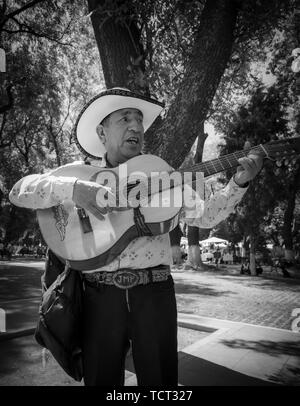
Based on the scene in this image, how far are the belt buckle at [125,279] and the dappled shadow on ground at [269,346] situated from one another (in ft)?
11.3

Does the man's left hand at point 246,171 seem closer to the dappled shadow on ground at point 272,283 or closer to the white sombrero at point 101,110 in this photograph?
the white sombrero at point 101,110

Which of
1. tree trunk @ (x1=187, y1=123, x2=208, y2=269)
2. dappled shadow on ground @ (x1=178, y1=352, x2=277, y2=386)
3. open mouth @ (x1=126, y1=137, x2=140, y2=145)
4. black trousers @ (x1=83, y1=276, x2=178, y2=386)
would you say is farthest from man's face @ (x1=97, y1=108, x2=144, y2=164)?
Answer: tree trunk @ (x1=187, y1=123, x2=208, y2=269)

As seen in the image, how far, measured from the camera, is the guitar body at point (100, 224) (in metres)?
1.91

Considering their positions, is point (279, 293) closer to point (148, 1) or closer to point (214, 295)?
point (214, 295)

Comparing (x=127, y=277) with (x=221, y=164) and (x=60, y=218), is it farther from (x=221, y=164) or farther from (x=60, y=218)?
(x=221, y=164)

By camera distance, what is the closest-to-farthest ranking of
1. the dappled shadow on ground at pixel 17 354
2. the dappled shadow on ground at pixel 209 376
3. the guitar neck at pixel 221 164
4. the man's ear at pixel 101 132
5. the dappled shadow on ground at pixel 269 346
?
the guitar neck at pixel 221 164 < the man's ear at pixel 101 132 < the dappled shadow on ground at pixel 209 376 < the dappled shadow on ground at pixel 17 354 < the dappled shadow on ground at pixel 269 346

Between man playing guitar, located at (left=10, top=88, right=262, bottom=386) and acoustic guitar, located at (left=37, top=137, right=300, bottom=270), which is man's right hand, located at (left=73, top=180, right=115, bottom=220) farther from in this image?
acoustic guitar, located at (left=37, top=137, right=300, bottom=270)

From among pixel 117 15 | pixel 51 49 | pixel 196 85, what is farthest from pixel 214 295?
pixel 51 49

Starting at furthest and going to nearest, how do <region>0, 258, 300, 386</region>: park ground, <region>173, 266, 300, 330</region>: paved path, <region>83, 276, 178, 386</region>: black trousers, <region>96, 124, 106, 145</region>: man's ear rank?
1. <region>173, 266, 300, 330</region>: paved path
2. <region>0, 258, 300, 386</region>: park ground
3. <region>96, 124, 106, 145</region>: man's ear
4. <region>83, 276, 178, 386</region>: black trousers

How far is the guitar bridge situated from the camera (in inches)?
80.3

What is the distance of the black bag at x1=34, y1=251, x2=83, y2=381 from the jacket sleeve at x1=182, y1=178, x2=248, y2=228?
3.06ft

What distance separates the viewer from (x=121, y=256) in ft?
6.30

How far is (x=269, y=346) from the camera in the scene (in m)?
4.61

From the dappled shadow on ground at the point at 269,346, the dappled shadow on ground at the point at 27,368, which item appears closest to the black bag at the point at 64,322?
the dappled shadow on ground at the point at 27,368
